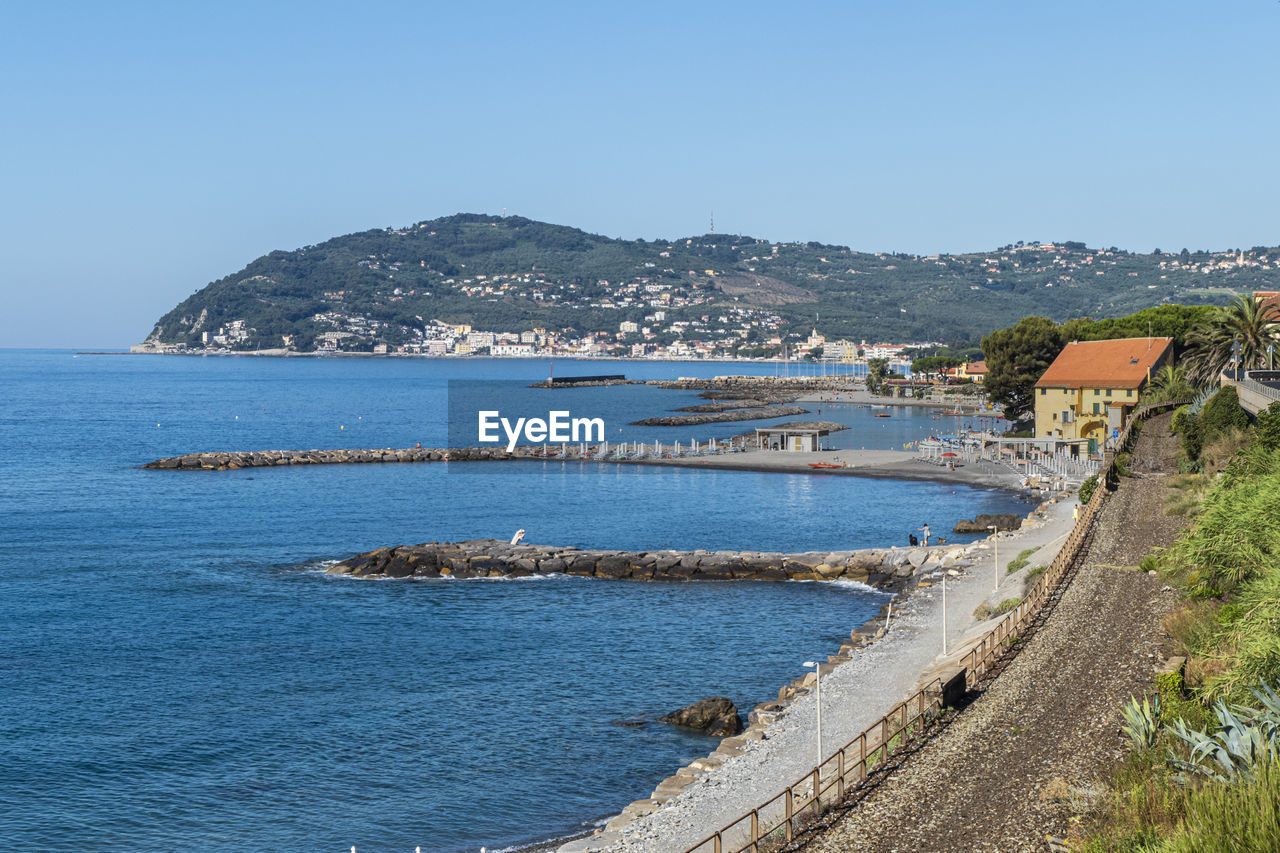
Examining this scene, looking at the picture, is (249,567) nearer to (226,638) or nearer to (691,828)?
(226,638)

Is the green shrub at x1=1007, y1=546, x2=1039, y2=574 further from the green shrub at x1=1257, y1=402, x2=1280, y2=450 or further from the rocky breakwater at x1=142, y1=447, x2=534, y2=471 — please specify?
the rocky breakwater at x1=142, y1=447, x2=534, y2=471

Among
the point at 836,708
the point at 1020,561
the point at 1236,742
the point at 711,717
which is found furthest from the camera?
the point at 1020,561

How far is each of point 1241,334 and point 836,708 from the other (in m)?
44.5

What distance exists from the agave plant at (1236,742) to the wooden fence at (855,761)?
468 cm

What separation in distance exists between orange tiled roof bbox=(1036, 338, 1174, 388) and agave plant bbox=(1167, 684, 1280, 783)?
59.8 meters

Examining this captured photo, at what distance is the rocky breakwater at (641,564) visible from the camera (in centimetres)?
4284

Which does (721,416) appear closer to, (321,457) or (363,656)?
(321,457)

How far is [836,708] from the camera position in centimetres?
2452

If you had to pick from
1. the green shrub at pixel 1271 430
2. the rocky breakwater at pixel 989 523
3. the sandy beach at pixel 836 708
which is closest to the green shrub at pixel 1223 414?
the sandy beach at pixel 836 708

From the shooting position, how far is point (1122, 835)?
13.2 meters

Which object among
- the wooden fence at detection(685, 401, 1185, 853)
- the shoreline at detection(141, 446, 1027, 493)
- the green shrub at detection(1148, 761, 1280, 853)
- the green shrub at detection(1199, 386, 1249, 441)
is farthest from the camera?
the shoreline at detection(141, 446, 1027, 493)

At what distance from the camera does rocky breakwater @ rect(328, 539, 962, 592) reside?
42.8 metres

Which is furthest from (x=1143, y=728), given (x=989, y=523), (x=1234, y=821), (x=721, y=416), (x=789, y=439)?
(x=721, y=416)

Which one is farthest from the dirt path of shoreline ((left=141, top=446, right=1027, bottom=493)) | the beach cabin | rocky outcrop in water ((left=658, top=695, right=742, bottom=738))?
the beach cabin
